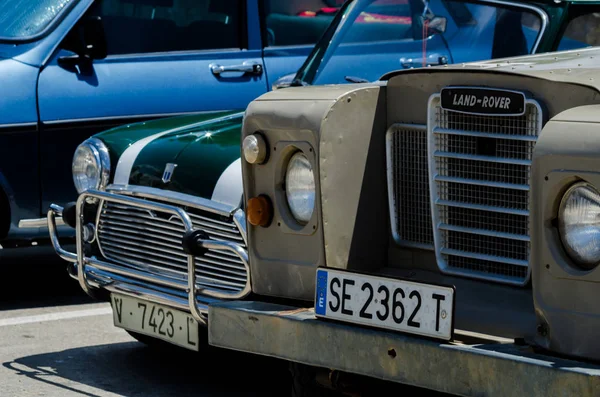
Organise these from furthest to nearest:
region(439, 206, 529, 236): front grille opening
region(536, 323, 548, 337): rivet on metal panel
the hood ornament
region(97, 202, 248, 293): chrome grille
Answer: the hood ornament, region(97, 202, 248, 293): chrome grille, region(439, 206, 529, 236): front grille opening, region(536, 323, 548, 337): rivet on metal panel

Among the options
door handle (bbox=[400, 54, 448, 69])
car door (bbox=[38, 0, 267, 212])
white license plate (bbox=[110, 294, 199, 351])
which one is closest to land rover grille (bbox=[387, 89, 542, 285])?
white license plate (bbox=[110, 294, 199, 351])

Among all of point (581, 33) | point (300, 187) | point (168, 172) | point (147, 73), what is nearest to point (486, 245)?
point (300, 187)

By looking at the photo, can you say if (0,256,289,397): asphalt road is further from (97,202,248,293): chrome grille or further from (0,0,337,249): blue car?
(0,0,337,249): blue car

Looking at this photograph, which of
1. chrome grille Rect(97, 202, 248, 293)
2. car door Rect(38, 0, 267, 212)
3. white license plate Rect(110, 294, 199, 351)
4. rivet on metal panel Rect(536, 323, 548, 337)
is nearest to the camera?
rivet on metal panel Rect(536, 323, 548, 337)

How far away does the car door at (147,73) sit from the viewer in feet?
22.0

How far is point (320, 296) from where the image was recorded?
3775 mm

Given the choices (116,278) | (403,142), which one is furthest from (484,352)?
(116,278)

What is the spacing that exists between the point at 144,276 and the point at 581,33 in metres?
2.12

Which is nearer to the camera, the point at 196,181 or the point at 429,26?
the point at 196,181

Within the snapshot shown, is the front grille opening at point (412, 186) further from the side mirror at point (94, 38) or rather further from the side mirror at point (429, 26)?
the side mirror at point (94, 38)

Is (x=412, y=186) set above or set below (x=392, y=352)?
above

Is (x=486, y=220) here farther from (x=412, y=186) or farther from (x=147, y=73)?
(x=147, y=73)

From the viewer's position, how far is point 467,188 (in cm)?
377

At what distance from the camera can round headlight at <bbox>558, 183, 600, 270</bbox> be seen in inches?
126
